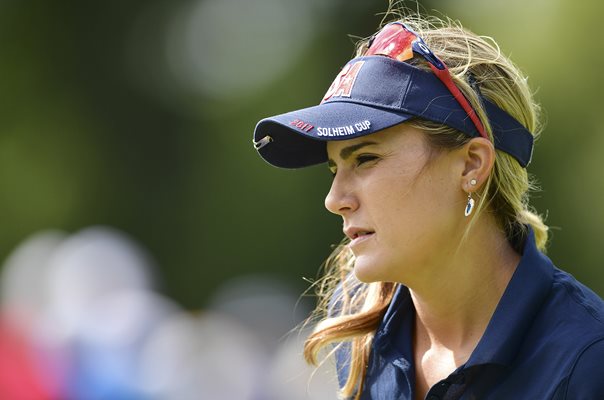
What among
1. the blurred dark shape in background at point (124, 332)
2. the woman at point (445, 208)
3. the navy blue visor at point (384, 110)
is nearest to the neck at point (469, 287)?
the woman at point (445, 208)

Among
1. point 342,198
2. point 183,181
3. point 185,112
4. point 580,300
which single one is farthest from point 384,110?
point 185,112

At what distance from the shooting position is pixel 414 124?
2.25m

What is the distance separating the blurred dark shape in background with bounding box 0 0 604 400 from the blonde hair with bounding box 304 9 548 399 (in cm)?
303

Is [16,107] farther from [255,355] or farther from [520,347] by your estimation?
[520,347]

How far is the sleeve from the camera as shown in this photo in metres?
1.97

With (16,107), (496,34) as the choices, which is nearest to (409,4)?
(496,34)

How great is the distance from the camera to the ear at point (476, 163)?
2.28 metres

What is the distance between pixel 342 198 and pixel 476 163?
339 millimetres

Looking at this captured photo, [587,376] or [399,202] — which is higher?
[399,202]

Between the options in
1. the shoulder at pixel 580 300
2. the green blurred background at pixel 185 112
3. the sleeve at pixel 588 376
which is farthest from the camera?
the green blurred background at pixel 185 112

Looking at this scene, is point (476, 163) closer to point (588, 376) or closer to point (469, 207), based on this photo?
point (469, 207)

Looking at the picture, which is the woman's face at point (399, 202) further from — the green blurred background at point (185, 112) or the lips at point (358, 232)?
the green blurred background at point (185, 112)

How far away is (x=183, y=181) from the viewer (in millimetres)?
7148

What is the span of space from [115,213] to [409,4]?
2.69 metres
